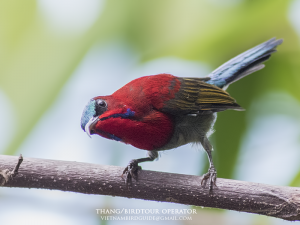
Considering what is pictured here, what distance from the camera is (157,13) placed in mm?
3422

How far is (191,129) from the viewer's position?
2.84 metres

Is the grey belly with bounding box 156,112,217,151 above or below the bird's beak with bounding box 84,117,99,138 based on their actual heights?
above

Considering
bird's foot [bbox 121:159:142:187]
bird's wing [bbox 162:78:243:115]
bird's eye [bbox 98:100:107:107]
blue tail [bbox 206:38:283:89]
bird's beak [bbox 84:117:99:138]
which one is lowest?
bird's foot [bbox 121:159:142:187]

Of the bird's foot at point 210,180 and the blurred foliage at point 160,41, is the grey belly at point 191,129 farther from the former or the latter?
the bird's foot at point 210,180

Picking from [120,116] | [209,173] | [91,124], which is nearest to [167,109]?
[120,116]

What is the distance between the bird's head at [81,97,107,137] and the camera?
2.12m

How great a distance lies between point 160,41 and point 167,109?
100cm

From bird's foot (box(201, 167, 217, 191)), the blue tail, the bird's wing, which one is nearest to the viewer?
bird's foot (box(201, 167, 217, 191))

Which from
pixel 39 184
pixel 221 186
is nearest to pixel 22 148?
pixel 39 184

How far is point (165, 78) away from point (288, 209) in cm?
145

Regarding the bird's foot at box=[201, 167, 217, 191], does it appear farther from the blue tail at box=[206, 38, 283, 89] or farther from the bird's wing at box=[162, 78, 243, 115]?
the blue tail at box=[206, 38, 283, 89]

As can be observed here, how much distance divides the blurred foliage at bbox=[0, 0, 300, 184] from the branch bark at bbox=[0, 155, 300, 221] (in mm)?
939

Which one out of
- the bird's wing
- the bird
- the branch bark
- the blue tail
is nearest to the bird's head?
the bird

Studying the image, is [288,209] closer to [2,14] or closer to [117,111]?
[117,111]
